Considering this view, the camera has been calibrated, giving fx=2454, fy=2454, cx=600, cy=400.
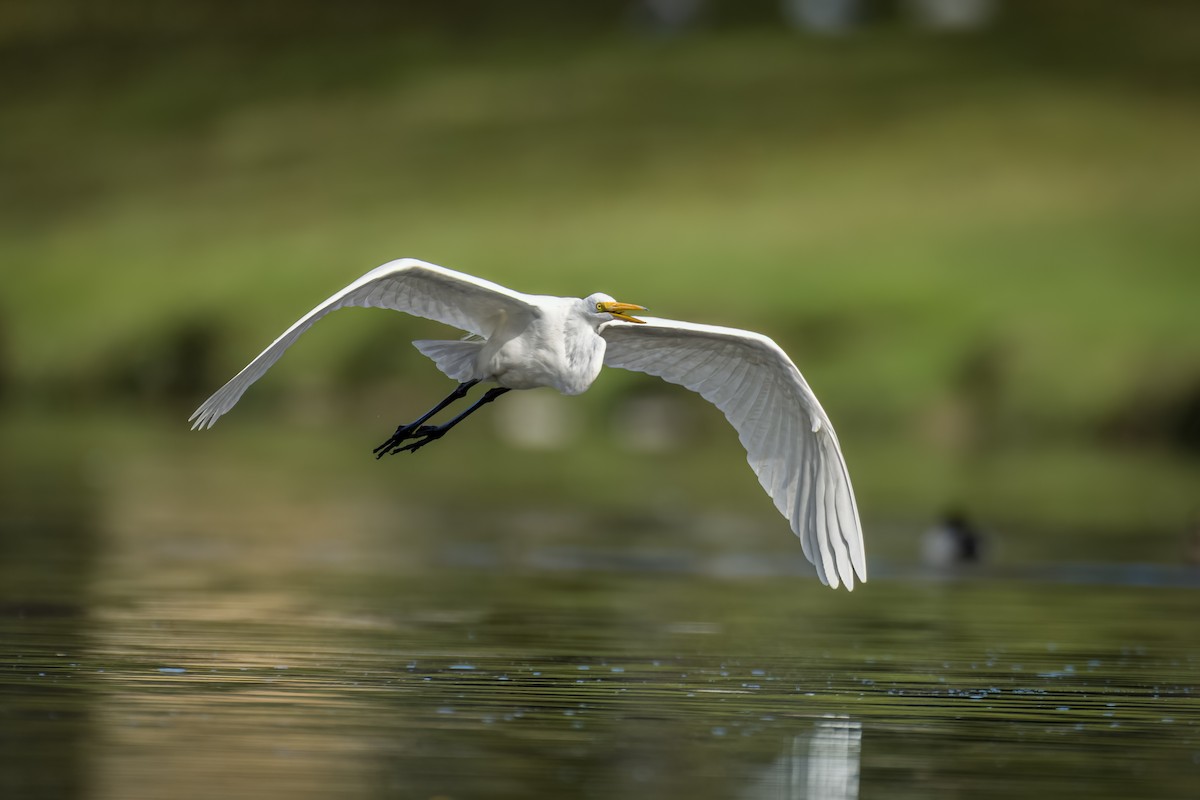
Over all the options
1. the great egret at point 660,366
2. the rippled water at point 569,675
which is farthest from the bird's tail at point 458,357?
the rippled water at point 569,675

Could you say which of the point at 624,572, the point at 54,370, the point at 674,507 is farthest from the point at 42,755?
the point at 54,370

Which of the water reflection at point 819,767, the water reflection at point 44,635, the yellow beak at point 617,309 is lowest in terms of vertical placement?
the water reflection at point 819,767

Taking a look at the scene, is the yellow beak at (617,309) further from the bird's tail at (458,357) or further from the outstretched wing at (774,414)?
the bird's tail at (458,357)

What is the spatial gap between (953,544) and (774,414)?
9.53 metres

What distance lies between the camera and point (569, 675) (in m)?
16.2

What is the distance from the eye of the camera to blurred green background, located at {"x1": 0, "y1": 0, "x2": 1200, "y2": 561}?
46906mm

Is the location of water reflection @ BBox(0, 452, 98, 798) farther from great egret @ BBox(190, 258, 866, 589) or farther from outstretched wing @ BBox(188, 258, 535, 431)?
great egret @ BBox(190, 258, 866, 589)

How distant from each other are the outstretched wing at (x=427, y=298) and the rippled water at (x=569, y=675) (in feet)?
7.28

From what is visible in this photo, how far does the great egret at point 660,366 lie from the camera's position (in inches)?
666

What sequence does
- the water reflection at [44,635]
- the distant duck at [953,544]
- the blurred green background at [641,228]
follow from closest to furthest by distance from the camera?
the water reflection at [44,635] → the distant duck at [953,544] → the blurred green background at [641,228]

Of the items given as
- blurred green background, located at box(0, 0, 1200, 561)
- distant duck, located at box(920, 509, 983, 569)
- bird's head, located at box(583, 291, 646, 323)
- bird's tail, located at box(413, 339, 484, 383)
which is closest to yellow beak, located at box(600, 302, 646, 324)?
bird's head, located at box(583, 291, 646, 323)

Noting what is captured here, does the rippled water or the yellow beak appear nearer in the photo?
the rippled water

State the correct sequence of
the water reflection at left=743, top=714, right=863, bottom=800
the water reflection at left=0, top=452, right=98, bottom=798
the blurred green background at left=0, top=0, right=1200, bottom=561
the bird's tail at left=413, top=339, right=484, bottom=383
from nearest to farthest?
the water reflection at left=743, top=714, right=863, bottom=800, the water reflection at left=0, top=452, right=98, bottom=798, the bird's tail at left=413, top=339, right=484, bottom=383, the blurred green background at left=0, top=0, right=1200, bottom=561

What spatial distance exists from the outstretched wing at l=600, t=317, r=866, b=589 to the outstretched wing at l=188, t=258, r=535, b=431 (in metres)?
0.83
